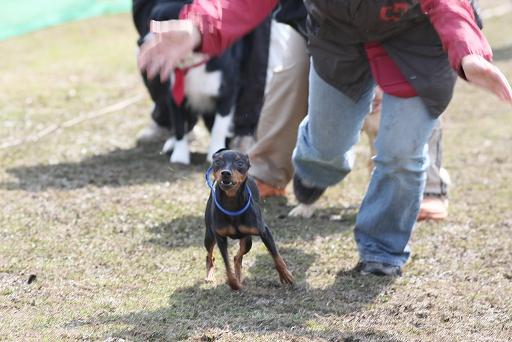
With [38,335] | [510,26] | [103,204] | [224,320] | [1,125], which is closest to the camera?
[38,335]

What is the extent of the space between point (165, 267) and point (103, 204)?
135 centimetres

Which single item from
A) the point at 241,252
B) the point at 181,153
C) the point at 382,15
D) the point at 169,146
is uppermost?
the point at 382,15

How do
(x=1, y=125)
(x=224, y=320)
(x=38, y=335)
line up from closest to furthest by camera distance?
1. (x=38, y=335)
2. (x=224, y=320)
3. (x=1, y=125)

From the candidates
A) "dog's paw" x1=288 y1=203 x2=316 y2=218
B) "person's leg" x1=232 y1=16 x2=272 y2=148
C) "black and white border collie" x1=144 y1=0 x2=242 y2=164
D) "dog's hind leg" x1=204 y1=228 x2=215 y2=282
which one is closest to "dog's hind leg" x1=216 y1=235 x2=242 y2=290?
"dog's hind leg" x1=204 y1=228 x2=215 y2=282

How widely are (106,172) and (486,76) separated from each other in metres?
3.95

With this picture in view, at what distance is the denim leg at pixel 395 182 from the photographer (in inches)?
166

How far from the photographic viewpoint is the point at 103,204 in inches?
228

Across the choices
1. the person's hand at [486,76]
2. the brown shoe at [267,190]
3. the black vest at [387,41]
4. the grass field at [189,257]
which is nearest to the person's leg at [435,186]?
the grass field at [189,257]

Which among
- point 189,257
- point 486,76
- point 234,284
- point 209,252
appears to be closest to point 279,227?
point 189,257

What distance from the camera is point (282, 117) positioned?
589 centimetres

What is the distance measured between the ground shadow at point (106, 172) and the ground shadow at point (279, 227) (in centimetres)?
107

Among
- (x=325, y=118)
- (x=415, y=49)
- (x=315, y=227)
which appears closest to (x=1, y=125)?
(x=315, y=227)

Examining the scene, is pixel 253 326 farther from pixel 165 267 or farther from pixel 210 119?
pixel 210 119

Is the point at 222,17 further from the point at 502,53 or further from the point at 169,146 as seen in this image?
the point at 502,53
